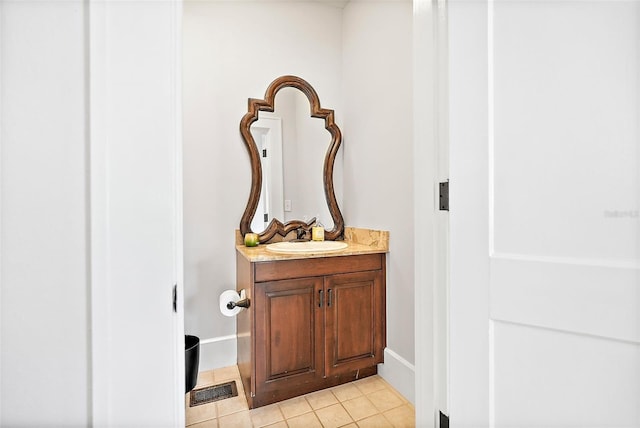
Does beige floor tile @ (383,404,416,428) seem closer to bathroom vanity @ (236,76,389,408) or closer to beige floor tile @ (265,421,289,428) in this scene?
bathroom vanity @ (236,76,389,408)

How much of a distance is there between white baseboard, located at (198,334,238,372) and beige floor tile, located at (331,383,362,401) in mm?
766

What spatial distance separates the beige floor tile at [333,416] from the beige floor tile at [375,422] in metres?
0.07

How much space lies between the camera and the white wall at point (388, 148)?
1878 mm

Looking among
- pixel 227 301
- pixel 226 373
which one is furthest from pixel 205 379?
pixel 227 301

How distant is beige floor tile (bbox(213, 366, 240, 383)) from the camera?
6.81 ft

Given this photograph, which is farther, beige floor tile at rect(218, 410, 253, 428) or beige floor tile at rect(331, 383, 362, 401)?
beige floor tile at rect(331, 383, 362, 401)

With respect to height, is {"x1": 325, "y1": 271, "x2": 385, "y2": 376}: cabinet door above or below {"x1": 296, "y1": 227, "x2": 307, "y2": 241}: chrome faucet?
below

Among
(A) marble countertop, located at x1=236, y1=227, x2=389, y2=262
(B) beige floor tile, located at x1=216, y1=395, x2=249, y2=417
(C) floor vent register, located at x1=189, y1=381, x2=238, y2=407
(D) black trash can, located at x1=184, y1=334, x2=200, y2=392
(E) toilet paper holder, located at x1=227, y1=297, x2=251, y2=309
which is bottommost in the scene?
(B) beige floor tile, located at x1=216, y1=395, x2=249, y2=417

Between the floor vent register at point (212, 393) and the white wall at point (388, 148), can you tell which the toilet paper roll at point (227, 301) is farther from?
the white wall at point (388, 148)

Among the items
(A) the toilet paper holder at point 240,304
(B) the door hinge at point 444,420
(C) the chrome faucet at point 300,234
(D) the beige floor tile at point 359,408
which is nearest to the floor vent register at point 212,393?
(A) the toilet paper holder at point 240,304

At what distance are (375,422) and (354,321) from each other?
0.53 m
